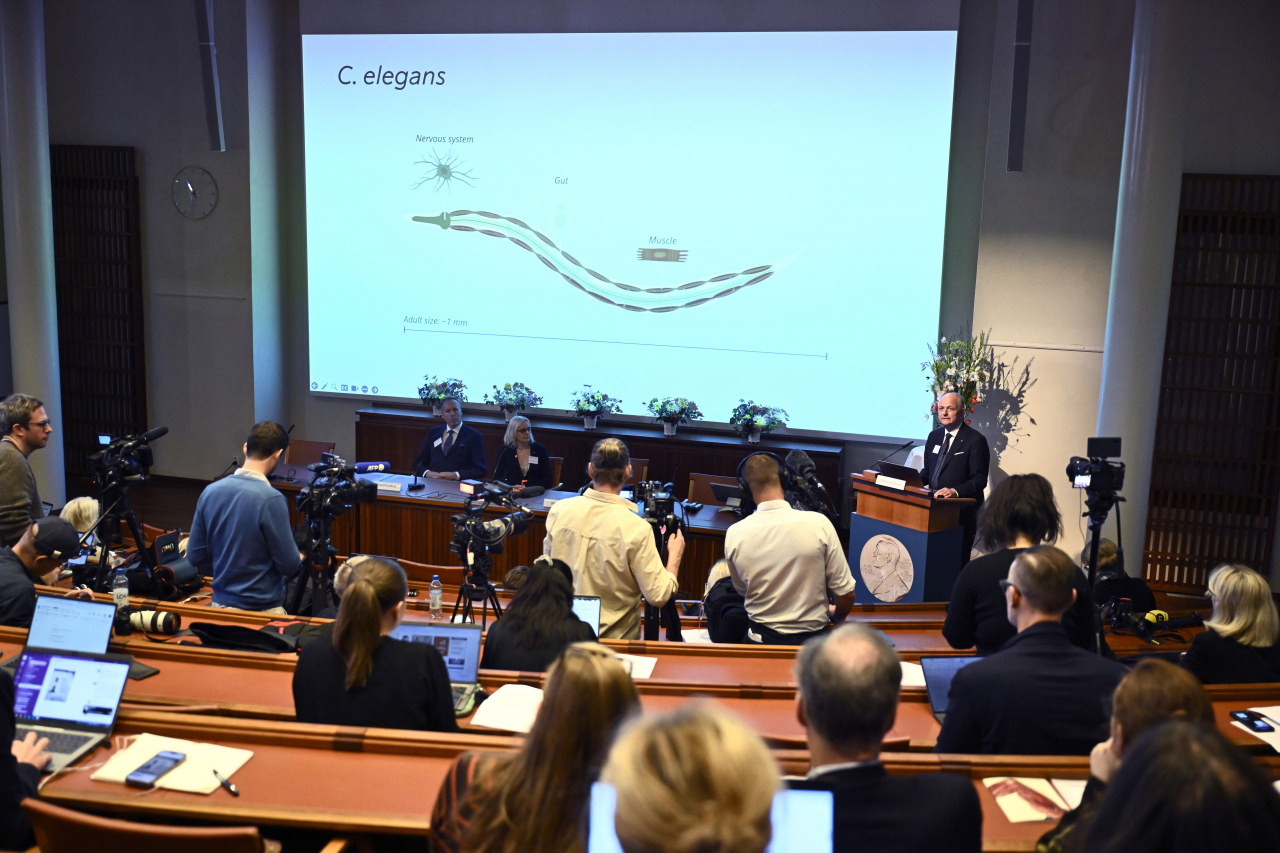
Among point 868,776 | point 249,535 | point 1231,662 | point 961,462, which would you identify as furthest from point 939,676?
A: point 961,462

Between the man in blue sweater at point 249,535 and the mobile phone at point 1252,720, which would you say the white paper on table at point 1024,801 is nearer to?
the mobile phone at point 1252,720

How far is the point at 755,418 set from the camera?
7.66 m

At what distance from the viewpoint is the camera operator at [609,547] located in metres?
3.71

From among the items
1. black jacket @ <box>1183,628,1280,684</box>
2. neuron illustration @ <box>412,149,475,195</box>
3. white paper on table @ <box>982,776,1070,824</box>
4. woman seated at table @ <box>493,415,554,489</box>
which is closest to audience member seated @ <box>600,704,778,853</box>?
white paper on table @ <box>982,776,1070,824</box>

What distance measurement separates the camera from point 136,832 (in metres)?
1.98

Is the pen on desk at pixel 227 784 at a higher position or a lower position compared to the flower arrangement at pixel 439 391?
lower

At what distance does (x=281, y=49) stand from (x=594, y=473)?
6.80 metres

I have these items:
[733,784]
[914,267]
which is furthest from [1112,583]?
[733,784]

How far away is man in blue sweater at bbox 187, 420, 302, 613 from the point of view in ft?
13.0

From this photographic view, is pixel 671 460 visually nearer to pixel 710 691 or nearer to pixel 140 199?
pixel 710 691

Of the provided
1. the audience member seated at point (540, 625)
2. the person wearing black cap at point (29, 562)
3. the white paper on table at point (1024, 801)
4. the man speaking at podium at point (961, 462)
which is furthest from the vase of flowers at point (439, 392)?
the white paper on table at point (1024, 801)

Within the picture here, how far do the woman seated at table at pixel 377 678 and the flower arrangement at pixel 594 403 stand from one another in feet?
17.8

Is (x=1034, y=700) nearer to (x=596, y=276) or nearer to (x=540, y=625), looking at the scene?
(x=540, y=625)

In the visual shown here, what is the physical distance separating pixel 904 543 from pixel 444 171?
519cm
